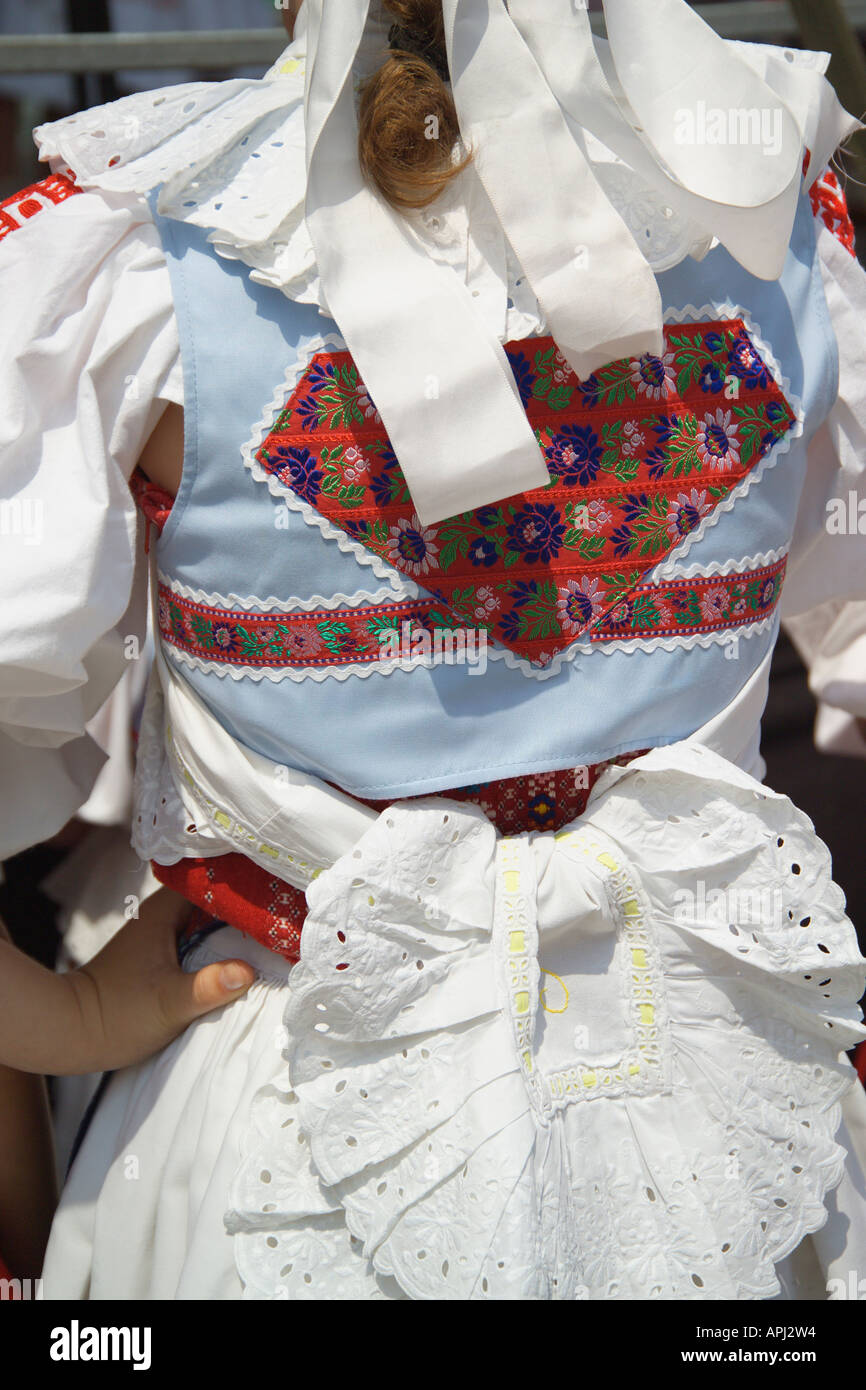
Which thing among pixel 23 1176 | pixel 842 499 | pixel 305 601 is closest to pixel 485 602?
pixel 305 601

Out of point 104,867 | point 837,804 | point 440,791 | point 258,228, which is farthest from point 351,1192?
point 837,804

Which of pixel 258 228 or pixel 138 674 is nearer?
pixel 258 228

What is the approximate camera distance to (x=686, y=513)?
2.40ft

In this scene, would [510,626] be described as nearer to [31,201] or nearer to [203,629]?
[203,629]

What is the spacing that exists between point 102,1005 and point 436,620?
0.41m

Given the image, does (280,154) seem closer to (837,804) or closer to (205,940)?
(205,940)

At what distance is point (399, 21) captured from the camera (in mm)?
687

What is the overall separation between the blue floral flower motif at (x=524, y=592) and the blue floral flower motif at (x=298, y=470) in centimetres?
14

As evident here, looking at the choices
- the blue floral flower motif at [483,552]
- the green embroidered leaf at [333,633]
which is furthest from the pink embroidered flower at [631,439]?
the green embroidered leaf at [333,633]

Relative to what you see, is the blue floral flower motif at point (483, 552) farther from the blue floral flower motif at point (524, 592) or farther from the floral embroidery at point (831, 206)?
the floral embroidery at point (831, 206)

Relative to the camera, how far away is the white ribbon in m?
0.63

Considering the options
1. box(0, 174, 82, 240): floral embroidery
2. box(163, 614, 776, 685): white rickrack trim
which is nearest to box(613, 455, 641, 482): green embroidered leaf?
box(163, 614, 776, 685): white rickrack trim

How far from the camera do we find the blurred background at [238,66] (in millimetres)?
1171

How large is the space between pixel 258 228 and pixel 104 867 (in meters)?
0.86
